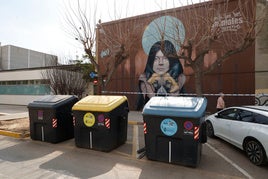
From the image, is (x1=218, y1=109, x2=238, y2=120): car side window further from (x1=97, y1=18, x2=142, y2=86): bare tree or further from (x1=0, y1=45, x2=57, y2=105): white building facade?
(x1=0, y1=45, x2=57, y2=105): white building facade

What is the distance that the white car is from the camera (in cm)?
495

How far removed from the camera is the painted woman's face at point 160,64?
1483cm

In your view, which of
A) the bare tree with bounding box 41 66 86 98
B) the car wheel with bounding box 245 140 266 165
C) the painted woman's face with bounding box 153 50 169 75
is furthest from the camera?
the bare tree with bounding box 41 66 86 98

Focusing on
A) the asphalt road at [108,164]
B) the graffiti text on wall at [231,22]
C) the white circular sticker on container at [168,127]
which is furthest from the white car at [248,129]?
the graffiti text on wall at [231,22]

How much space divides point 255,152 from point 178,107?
7.43ft

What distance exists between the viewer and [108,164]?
5.15 meters

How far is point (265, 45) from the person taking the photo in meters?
12.2

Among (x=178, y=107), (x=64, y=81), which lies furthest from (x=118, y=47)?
(x=178, y=107)

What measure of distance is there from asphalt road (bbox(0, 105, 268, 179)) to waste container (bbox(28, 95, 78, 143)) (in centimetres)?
39

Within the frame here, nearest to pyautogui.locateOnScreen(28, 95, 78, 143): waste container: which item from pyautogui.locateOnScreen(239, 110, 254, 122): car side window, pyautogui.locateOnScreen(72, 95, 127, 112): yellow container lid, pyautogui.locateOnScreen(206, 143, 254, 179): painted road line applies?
pyautogui.locateOnScreen(72, 95, 127, 112): yellow container lid

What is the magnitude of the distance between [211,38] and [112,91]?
1039cm

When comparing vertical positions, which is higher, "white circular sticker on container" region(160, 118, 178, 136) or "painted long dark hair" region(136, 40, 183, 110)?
"painted long dark hair" region(136, 40, 183, 110)

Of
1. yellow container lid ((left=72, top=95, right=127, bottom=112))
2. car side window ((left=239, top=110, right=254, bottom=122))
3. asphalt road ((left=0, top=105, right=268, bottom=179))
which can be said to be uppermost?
yellow container lid ((left=72, top=95, right=127, bottom=112))

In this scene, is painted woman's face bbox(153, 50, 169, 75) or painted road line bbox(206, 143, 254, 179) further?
painted woman's face bbox(153, 50, 169, 75)
